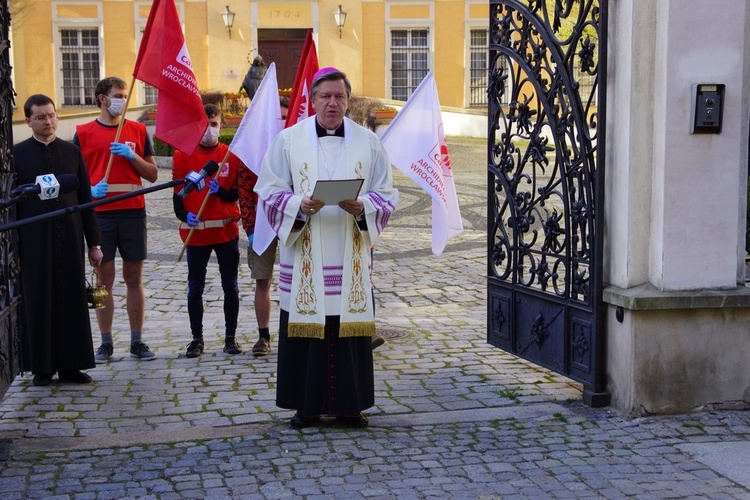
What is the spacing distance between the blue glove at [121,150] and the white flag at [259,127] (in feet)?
2.35

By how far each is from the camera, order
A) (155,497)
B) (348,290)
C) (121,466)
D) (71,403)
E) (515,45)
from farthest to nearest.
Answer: (515,45)
(71,403)
(348,290)
(121,466)
(155,497)

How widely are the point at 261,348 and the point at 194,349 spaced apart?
1.65 ft

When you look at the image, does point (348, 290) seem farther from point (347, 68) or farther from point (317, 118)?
point (347, 68)

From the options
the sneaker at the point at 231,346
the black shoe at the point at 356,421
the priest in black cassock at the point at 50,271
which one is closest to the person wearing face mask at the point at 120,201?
the sneaker at the point at 231,346

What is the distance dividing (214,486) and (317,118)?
6.94ft

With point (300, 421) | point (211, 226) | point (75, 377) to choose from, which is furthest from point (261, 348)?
point (300, 421)

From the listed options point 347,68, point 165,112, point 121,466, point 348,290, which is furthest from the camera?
point 347,68

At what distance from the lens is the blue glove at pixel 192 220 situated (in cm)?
761

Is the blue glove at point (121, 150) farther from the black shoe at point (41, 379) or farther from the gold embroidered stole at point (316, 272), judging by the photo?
the gold embroidered stole at point (316, 272)

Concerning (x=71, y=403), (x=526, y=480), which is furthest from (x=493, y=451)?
(x=71, y=403)

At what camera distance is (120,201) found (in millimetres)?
7684

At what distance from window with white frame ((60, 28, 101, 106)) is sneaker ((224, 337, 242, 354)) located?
27357mm

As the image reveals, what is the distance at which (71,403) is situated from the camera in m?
6.49

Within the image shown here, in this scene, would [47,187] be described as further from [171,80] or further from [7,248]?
[171,80]
